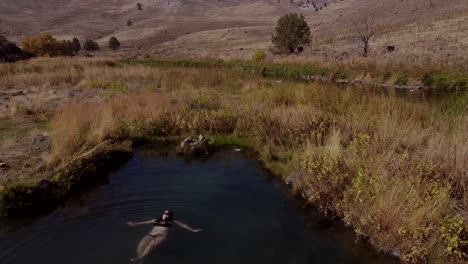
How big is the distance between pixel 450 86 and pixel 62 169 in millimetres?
19836

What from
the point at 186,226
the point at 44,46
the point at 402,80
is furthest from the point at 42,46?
the point at 186,226

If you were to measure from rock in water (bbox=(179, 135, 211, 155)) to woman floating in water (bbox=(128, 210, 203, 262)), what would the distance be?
4843mm

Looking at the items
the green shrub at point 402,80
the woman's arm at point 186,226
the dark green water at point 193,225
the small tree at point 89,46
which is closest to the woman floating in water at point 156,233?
the woman's arm at point 186,226

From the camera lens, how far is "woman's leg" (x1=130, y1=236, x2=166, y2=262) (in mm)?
6893

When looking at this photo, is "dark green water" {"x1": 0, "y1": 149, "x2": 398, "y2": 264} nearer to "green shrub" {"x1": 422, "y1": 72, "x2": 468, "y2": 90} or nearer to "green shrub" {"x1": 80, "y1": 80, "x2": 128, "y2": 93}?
"green shrub" {"x1": 80, "y1": 80, "x2": 128, "y2": 93}

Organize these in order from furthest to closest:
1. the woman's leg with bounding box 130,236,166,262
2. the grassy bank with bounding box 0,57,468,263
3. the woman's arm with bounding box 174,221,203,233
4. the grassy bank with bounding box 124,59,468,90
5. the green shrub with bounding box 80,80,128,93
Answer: the green shrub with bounding box 80,80,128,93 → the grassy bank with bounding box 124,59,468,90 → the woman's arm with bounding box 174,221,203,233 → the woman's leg with bounding box 130,236,166,262 → the grassy bank with bounding box 0,57,468,263

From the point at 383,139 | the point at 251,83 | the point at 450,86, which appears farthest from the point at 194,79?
the point at 383,139

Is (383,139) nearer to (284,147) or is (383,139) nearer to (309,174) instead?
(309,174)

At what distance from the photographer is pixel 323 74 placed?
3028cm

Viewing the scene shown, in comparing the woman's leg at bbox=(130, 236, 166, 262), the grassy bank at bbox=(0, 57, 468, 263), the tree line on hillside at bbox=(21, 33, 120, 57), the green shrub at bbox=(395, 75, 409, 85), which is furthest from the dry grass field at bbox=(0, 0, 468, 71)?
the woman's leg at bbox=(130, 236, 166, 262)

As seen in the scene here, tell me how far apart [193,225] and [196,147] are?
502 cm

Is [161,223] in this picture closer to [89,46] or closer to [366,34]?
[366,34]

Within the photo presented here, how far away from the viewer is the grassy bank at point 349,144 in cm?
665

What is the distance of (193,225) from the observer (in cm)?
799
